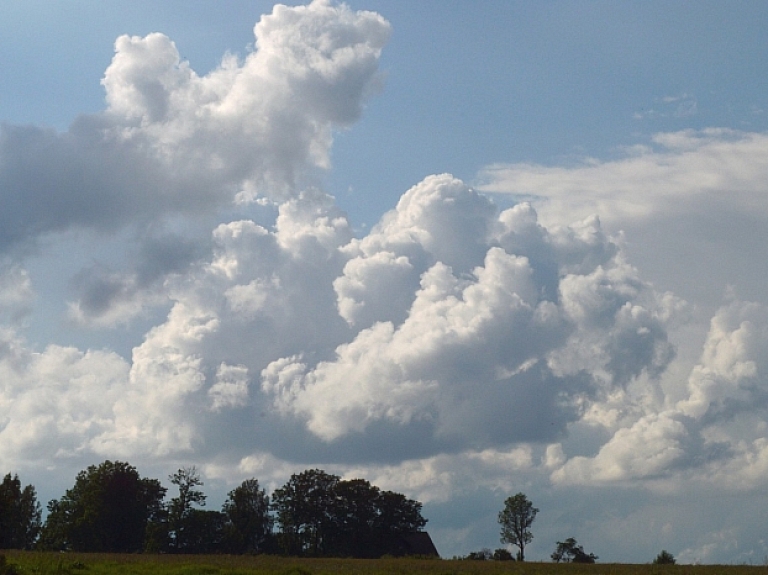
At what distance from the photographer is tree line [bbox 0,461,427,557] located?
136m

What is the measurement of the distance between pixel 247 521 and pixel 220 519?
4.38 m

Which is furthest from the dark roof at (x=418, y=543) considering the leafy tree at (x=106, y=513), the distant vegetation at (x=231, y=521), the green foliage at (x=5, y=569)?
the green foliage at (x=5, y=569)

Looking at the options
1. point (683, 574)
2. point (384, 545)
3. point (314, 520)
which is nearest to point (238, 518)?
point (314, 520)

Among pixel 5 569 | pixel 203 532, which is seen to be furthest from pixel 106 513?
pixel 5 569

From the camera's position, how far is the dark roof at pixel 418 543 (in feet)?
475

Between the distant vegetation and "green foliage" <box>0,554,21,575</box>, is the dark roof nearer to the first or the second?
the distant vegetation

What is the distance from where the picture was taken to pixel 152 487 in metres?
143

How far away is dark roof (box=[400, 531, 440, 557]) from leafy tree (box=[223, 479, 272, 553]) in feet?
74.3

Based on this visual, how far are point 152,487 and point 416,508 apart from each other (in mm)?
40465

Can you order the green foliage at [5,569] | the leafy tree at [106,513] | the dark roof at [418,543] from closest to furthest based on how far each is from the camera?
the green foliage at [5,569]
the leafy tree at [106,513]
the dark roof at [418,543]

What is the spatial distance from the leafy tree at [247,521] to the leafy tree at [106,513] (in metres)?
11.7

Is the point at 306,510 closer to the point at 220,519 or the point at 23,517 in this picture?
the point at 220,519

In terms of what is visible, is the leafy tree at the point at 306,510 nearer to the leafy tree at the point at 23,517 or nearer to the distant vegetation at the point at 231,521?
the distant vegetation at the point at 231,521

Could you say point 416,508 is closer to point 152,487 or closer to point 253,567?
point 152,487
